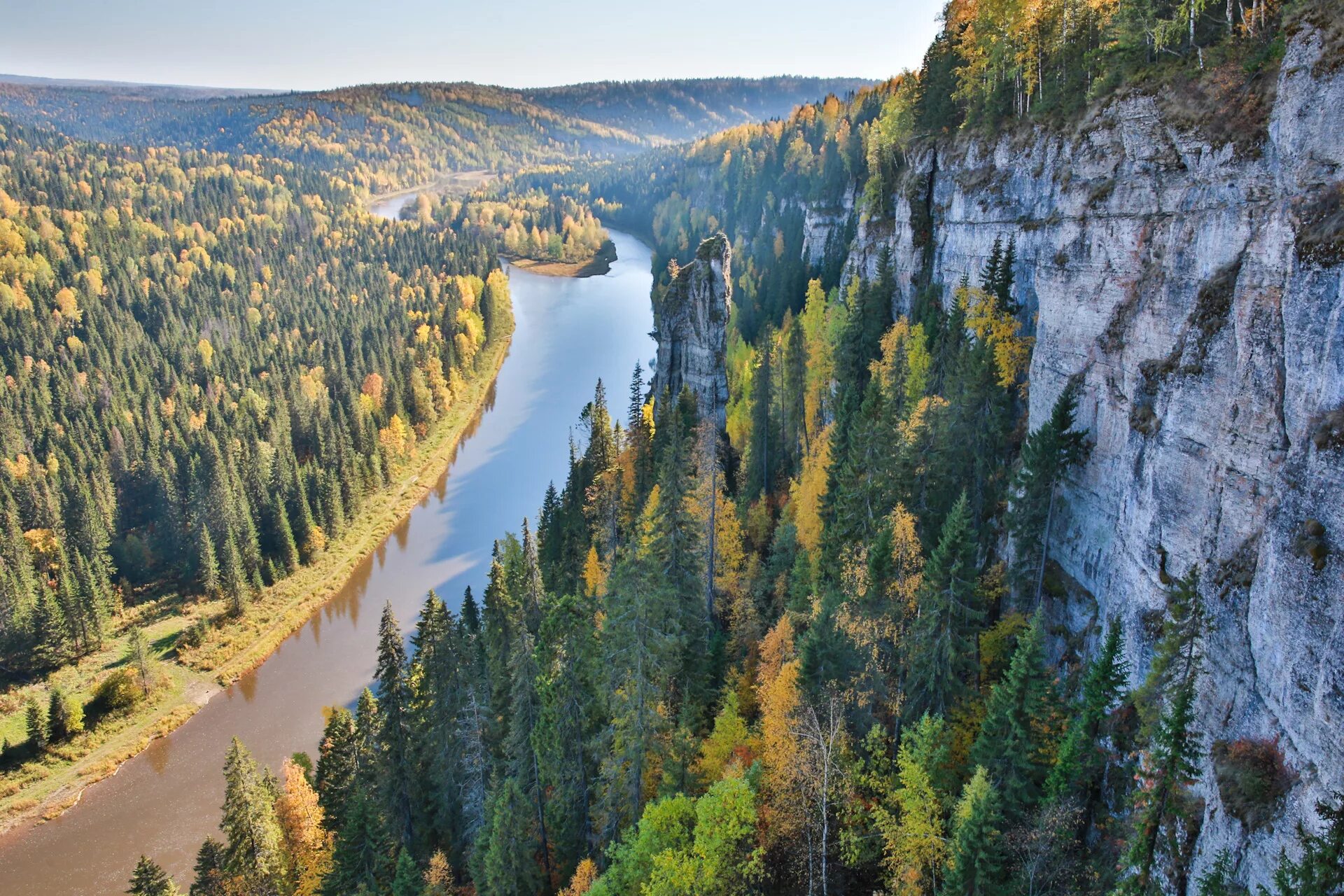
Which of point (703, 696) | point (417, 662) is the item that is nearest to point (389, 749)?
point (417, 662)

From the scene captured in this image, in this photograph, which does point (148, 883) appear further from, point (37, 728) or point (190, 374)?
point (190, 374)

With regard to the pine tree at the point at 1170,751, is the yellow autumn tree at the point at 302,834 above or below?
below

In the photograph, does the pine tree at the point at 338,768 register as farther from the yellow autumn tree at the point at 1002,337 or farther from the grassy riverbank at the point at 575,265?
the grassy riverbank at the point at 575,265

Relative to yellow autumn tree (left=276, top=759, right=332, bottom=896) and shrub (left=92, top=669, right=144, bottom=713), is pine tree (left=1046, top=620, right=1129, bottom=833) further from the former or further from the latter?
shrub (left=92, top=669, right=144, bottom=713)

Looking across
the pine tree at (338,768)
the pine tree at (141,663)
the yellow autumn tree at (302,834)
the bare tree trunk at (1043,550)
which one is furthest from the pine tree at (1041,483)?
the pine tree at (141,663)

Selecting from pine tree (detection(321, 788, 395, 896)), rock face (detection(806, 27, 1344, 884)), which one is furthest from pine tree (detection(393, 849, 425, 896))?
rock face (detection(806, 27, 1344, 884))

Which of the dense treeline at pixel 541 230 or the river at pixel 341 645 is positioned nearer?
the river at pixel 341 645
